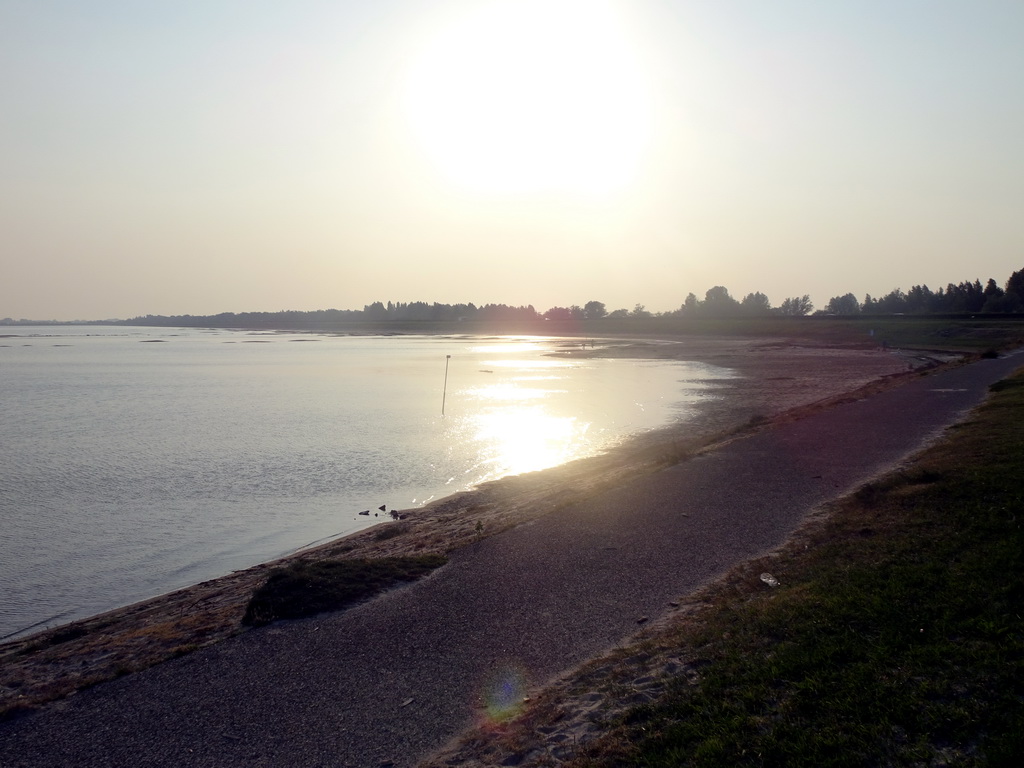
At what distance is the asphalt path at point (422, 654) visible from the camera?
5422 millimetres

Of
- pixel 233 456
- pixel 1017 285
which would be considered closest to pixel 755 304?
pixel 1017 285

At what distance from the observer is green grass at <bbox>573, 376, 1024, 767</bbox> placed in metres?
4.39

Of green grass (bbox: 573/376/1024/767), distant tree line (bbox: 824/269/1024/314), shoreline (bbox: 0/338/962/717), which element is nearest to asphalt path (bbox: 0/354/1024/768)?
shoreline (bbox: 0/338/962/717)

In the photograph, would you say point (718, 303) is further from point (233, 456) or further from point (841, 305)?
point (233, 456)

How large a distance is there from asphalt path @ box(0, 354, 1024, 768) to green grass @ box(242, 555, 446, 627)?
25cm

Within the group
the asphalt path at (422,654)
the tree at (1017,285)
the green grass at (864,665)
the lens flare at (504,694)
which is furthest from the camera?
the tree at (1017,285)

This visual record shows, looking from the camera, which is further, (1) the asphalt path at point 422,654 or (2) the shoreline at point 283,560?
(2) the shoreline at point 283,560

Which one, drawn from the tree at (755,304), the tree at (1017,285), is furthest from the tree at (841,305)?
the tree at (1017,285)

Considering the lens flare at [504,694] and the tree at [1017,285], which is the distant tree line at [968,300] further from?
the lens flare at [504,694]

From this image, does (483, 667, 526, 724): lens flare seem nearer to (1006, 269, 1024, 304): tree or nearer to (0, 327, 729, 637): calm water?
(0, 327, 729, 637): calm water

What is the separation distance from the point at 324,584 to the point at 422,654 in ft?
7.16

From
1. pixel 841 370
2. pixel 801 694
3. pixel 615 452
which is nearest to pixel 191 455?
pixel 615 452

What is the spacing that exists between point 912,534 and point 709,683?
4.21m

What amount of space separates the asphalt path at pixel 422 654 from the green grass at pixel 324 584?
0.82 ft
